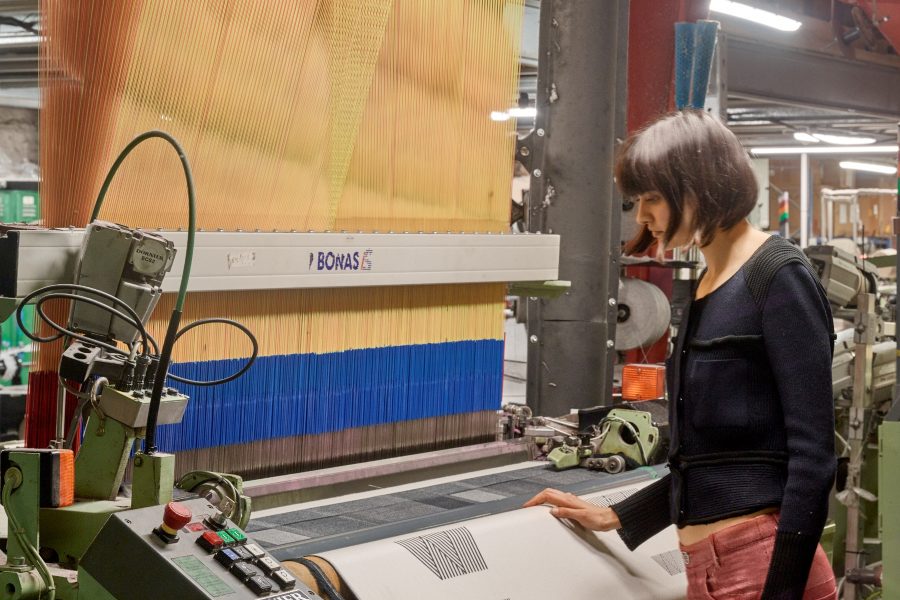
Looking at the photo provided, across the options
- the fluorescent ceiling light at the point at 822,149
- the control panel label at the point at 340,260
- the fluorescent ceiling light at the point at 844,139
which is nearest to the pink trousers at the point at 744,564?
the control panel label at the point at 340,260

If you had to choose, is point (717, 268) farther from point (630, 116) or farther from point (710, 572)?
point (630, 116)

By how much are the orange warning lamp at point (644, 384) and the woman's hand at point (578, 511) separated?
39.8 inches

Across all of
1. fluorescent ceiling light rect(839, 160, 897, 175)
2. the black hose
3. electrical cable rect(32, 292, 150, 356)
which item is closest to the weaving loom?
electrical cable rect(32, 292, 150, 356)

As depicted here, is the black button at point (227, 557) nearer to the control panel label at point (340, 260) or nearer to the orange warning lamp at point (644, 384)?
the control panel label at point (340, 260)

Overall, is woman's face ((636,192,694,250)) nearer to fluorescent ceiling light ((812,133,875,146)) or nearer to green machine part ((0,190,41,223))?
green machine part ((0,190,41,223))

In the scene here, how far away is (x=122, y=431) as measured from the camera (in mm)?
1654

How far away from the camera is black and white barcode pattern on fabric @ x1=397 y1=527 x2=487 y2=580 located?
187 centimetres

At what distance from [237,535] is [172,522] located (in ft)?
0.44

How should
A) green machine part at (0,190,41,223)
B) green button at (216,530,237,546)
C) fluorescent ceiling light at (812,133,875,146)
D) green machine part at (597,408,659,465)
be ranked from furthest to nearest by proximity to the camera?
1. fluorescent ceiling light at (812,133,875,146)
2. green machine part at (0,190,41,223)
3. green machine part at (597,408,659,465)
4. green button at (216,530,237,546)

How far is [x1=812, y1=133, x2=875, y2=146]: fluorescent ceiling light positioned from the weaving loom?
9.77m

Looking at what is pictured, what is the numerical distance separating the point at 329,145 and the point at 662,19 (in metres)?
2.72

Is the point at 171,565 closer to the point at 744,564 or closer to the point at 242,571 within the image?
the point at 242,571

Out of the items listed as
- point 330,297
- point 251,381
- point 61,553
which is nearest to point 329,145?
point 330,297

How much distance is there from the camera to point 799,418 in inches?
59.1
